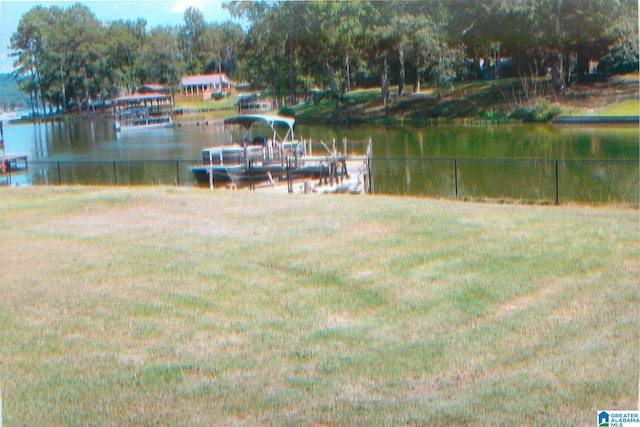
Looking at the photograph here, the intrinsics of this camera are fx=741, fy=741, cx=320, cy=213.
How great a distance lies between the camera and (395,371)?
6.29 m

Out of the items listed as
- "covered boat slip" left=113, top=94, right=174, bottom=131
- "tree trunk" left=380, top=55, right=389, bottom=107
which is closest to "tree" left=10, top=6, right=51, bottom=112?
"covered boat slip" left=113, top=94, right=174, bottom=131

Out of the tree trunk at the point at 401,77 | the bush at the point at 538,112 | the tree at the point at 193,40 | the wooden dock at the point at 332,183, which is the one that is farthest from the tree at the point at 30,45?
the tree trunk at the point at 401,77

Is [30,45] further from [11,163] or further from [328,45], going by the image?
[11,163]

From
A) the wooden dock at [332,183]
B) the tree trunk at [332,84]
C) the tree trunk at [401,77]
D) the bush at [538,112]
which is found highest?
the tree trunk at [401,77]

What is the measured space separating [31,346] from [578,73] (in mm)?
42056

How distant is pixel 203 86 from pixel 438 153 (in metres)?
15.2

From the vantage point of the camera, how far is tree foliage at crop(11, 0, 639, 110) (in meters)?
12.0

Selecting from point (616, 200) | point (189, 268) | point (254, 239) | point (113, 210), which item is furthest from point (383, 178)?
point (189, 268)

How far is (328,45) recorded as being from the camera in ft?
98.8

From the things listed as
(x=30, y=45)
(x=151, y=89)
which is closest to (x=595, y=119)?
(x=151, y=89)

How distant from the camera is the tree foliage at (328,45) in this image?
11977 mm

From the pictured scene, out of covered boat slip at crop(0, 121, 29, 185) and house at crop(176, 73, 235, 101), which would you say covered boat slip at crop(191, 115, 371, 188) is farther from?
covered boat slip at crop(0, 121, 29, 185)

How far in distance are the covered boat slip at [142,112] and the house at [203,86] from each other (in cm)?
138

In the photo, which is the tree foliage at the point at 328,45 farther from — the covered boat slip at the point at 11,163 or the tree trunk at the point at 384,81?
the covered boat slip at the point at 11,163
